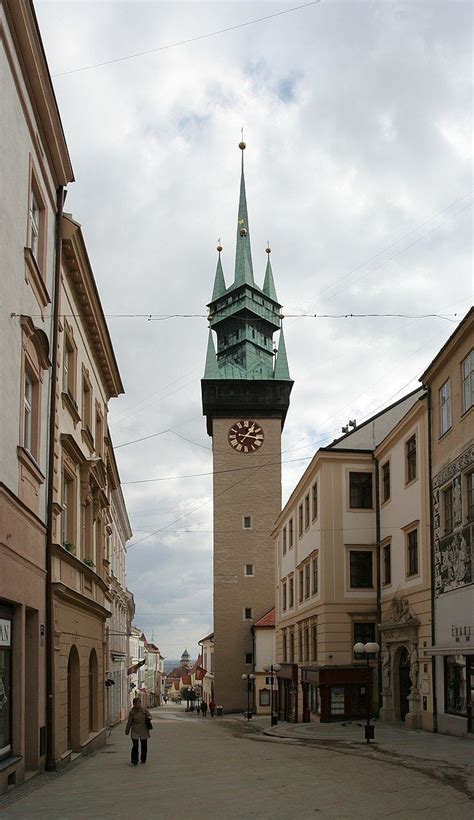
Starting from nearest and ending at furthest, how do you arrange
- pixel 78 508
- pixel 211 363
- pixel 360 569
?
pixel 78 508 → pixel 360 569 → pixel 211 363

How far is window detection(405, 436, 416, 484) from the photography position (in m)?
30.1

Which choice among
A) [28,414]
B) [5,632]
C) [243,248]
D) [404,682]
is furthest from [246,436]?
[5,632]

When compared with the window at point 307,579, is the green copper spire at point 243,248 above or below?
above

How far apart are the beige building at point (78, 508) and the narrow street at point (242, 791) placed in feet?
7.12

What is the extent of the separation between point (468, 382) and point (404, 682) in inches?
467

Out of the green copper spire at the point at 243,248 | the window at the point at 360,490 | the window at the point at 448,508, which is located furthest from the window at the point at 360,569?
the green copper spire at the point at 243,248

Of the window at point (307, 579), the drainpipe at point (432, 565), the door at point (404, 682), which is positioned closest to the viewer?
the drainpipe at point (432, 565)

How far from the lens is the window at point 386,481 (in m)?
34.1

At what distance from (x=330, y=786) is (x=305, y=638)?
27218 mm

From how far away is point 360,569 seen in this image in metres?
36.3

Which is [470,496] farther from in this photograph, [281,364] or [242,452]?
[281,364]

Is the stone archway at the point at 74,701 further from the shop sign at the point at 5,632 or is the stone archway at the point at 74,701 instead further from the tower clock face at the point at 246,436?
the tower clock face at the point at 246,436

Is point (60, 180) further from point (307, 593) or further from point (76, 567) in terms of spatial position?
point (307, 593)

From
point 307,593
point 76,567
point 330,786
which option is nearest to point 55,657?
point 76,567
